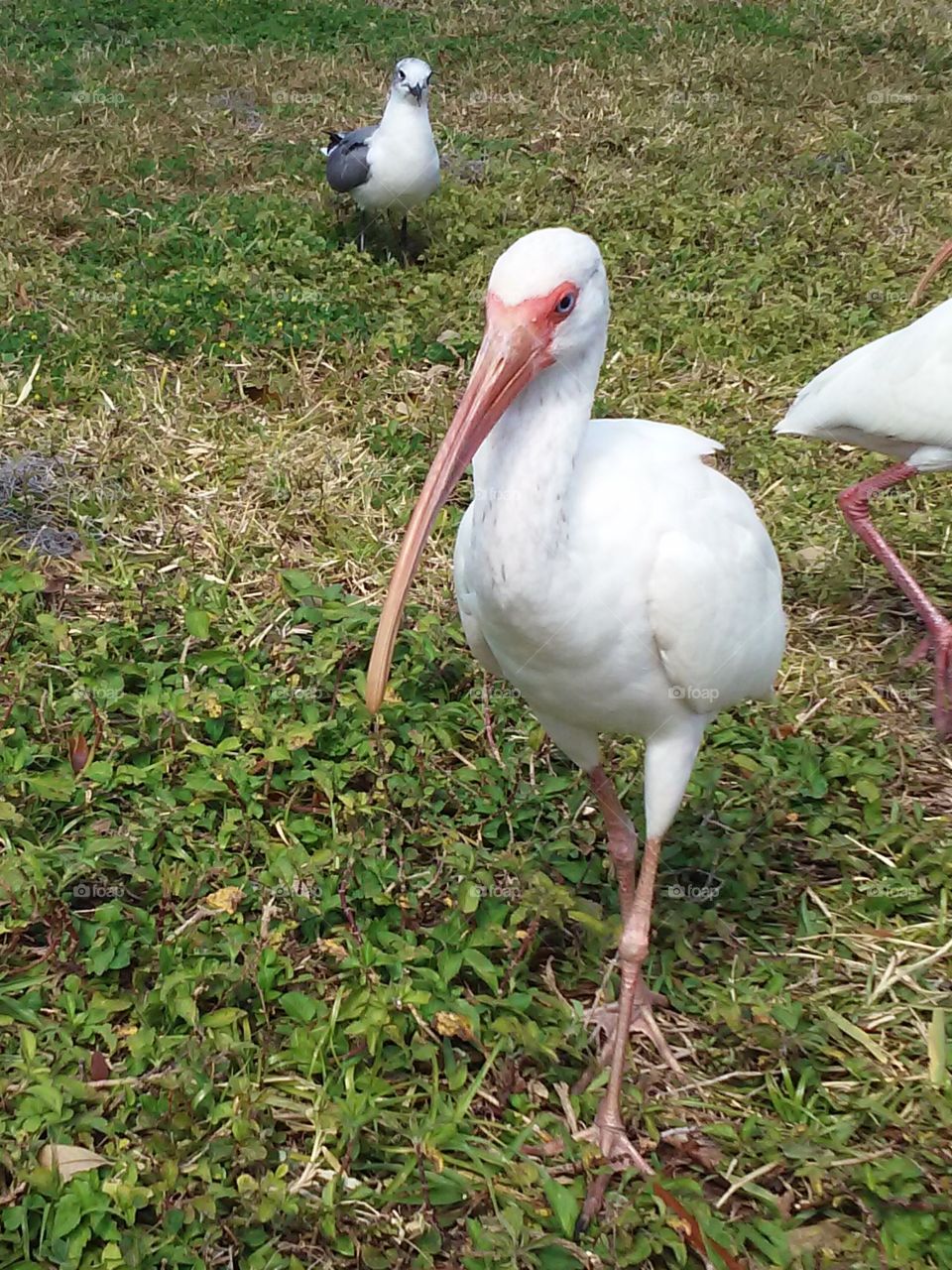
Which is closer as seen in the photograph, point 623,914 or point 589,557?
point 589,557

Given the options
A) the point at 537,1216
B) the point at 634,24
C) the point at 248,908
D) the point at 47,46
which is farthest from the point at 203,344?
the point at 634,24

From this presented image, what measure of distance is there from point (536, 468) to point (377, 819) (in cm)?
135

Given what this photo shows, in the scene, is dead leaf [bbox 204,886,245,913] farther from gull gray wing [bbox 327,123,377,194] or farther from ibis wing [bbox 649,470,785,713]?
gull gray wing [bbox 327,123,377,194]

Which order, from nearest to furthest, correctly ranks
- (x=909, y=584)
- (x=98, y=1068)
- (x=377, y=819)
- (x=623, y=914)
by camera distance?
(x=98, y=1068) < (x=623, y=914) < (x=377, y=819) < (x=909, y=584)

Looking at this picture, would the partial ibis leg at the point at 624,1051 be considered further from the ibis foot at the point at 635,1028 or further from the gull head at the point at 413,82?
the gull head at the point at 413,82

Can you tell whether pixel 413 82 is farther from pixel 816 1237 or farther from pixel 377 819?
pixel 816 1237

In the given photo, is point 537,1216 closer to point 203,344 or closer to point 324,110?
point 203,344

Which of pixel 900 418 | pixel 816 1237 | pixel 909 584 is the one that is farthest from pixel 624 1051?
pixel 900 418

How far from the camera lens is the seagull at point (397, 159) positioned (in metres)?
6.18

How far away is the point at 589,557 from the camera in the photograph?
2154 mm

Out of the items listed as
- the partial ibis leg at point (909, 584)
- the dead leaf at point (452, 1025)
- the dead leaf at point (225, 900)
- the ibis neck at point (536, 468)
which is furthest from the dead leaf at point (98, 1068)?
the partial ibis leg at point (909, 584)

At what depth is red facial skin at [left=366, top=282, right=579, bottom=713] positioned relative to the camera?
6.60 ft

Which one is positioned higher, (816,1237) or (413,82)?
(413,82)

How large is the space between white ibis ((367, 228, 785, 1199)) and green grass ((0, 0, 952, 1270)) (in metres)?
0.29
